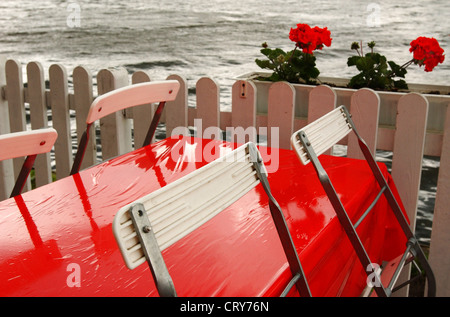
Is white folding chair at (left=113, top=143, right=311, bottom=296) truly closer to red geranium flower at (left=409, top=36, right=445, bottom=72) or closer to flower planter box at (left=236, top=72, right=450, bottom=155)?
flower planter box at (left=236, top=72, right=450, bottom=155)

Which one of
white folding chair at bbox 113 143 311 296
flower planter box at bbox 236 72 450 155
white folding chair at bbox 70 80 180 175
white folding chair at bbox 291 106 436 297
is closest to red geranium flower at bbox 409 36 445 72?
flower planter box at bbox 236 72 450 155

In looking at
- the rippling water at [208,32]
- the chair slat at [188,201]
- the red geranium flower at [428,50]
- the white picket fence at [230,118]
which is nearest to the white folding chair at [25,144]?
the chair slat at [188,201]

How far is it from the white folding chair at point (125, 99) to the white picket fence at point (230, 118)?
45 cm

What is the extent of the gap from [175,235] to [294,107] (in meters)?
1.56

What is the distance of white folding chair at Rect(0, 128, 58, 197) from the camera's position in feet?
4.11

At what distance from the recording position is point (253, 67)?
3676 millimetres

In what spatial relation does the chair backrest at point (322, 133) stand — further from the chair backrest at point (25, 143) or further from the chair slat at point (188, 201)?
the chair backrest at point (25, 143)

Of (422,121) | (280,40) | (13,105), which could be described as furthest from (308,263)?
(280,40)

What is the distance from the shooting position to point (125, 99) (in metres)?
1.74

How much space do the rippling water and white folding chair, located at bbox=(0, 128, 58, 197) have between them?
1.98 m

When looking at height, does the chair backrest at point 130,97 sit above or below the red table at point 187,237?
above

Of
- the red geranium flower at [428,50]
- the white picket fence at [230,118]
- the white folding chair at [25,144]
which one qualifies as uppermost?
the red geranium flower at [428,50]

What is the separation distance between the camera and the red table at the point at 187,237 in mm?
908

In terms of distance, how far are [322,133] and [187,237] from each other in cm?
47
